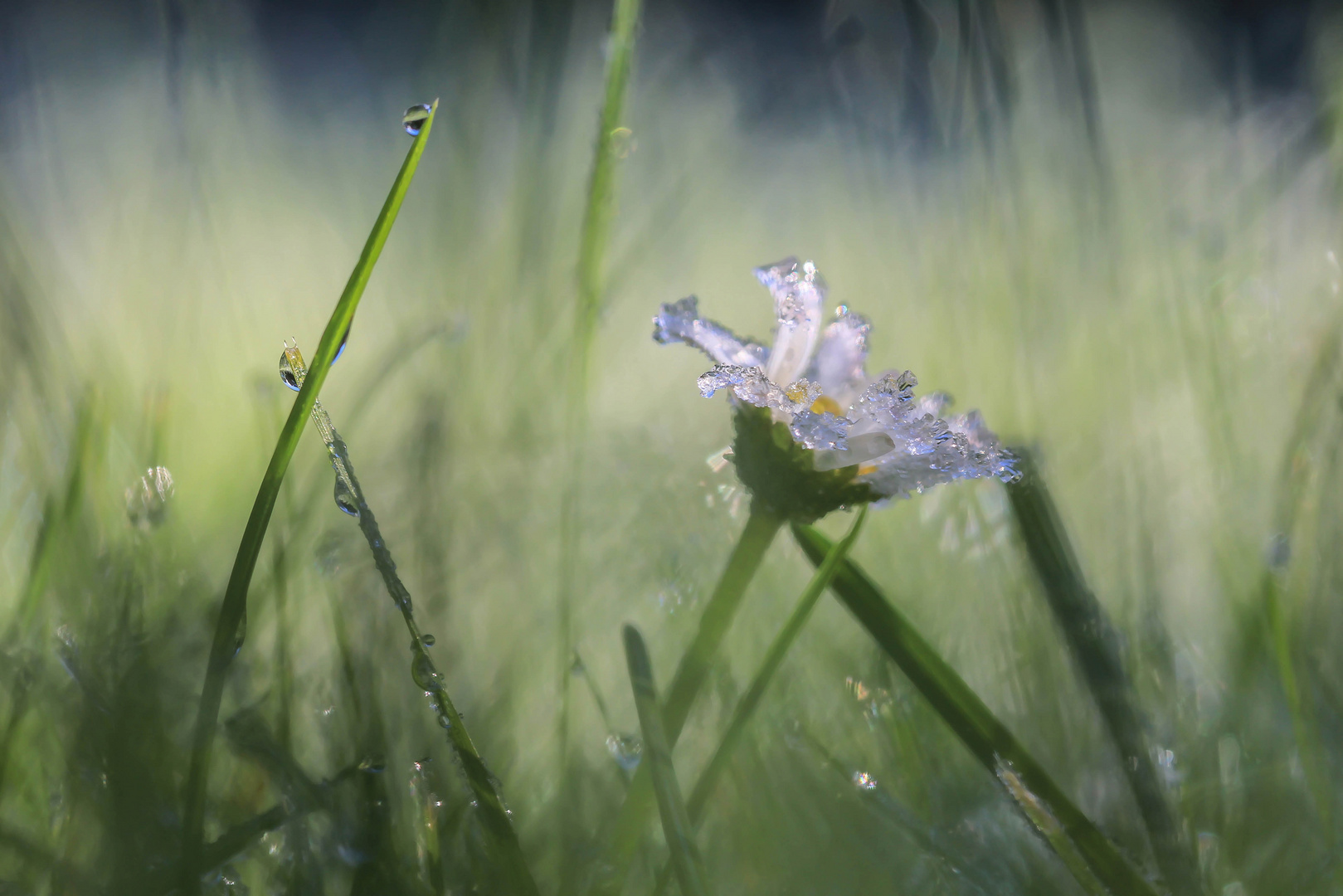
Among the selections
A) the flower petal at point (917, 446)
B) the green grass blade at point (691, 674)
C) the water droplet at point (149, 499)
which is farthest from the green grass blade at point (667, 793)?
the water droplet at point (149, 499)

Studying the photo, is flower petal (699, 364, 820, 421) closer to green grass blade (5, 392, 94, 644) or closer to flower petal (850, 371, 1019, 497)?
flower petal (850, 371, 1019, 497)

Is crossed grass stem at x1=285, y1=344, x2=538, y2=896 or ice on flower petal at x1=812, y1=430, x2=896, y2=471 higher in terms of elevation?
ice on flower petal at x1=812, y1=430, x2=896, y2=471

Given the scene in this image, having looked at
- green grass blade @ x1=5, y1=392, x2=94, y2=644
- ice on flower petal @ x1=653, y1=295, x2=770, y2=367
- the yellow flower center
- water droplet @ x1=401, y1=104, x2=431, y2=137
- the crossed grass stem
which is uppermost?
water droplet @ x1=401, y1=104, x2=431, y2=137

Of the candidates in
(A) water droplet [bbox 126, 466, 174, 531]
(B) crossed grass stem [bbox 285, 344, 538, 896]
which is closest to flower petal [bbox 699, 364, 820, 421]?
(B) crossed grass stem [bbox 285, 344, 538, 896]

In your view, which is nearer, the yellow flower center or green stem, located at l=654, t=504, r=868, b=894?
green stem, located at l=654, t=504, r=868, b=894

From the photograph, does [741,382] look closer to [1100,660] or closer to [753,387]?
[753,387]

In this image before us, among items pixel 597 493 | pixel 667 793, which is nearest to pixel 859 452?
pixel 667 793
